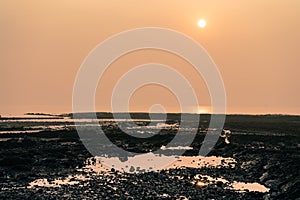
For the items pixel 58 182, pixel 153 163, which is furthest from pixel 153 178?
pixel 153 163

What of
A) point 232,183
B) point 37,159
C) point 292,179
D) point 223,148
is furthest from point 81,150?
point 292,179

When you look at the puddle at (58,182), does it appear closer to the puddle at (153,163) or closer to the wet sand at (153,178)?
the wet sand at (153,178)

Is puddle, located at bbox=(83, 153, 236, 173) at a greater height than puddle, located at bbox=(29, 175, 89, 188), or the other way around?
puddle, located at bbox=(83, 153, 236, 173)

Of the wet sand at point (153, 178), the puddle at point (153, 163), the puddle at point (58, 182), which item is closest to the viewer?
the wet sand at point (153, 178)

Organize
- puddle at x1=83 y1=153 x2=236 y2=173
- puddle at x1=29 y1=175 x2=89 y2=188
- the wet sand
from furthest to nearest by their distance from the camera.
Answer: puddle at x1=83 y1=153 x2=236 y2=173 < puddle at x1=29 y1=175 x2=89 y2=188 < the wet sand

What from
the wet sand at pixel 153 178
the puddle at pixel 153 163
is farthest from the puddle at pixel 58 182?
the puddle at pixel 153 163

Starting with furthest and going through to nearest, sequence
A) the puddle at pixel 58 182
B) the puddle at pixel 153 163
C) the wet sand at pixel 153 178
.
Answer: the puddle at pixel 153 163
the puddle at pixel 58 182
the wet sand at pixel 153 178

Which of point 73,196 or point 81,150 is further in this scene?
point 81,150

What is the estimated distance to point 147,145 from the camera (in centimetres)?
5438

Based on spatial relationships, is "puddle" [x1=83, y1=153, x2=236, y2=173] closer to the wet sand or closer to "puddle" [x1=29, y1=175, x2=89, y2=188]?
the wet sand

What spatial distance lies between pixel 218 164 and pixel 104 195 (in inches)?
606

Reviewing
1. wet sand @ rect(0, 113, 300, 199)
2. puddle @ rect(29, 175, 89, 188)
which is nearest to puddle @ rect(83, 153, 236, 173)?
wet sand @ rect(0, 113, 300, 199)

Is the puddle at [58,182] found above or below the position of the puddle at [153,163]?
below

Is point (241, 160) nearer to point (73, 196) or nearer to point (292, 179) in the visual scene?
point (292, 179)
